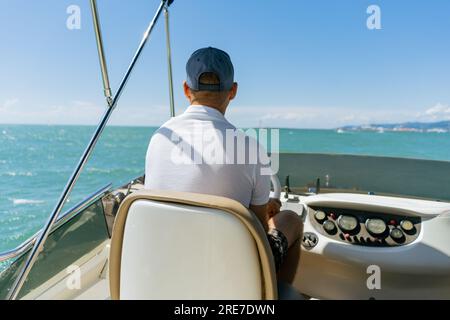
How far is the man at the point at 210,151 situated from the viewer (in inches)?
33.9

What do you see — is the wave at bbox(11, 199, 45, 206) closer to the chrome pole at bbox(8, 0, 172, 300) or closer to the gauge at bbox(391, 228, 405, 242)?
the chrome pole at bbox(8, 0, 172, 300)

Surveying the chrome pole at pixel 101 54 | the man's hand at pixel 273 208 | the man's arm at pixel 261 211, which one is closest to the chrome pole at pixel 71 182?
the chrome pole at pixel 101 54

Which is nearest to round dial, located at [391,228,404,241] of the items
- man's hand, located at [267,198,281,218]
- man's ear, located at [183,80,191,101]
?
man's hand, located at [267,198,281,218]

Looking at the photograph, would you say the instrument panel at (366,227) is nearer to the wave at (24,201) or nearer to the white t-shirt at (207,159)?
the white t-shirt at (207,159)

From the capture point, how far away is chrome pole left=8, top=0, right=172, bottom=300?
0.96 m

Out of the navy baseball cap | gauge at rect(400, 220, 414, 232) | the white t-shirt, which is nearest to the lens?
the white t-shirt

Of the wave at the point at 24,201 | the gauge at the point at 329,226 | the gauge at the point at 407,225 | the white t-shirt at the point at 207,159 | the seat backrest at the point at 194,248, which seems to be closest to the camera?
the seat backrest at the point at 194,248

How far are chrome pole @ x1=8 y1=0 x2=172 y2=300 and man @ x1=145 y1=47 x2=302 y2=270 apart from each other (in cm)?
28

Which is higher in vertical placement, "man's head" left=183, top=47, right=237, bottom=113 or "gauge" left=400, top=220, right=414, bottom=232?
"man's head" left=183, top=47, right=237, bottom=113

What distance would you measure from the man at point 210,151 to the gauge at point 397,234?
24.6 inches

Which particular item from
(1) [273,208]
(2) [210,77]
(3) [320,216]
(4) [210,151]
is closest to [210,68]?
(2) [210,77]

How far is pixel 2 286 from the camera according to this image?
1.16m
